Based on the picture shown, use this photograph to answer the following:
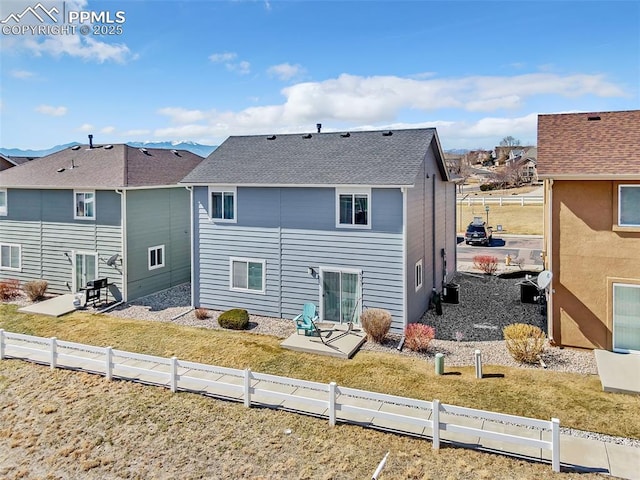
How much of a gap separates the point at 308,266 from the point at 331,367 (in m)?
4.75

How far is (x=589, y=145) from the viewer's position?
13398 mm

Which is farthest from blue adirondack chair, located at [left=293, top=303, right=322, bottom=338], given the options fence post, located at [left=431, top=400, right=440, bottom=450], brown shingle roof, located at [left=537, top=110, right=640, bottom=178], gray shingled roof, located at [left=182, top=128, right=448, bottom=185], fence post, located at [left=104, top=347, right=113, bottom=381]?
brown shingle roof, located at [left=537, top=110, right=640, bottom=178]

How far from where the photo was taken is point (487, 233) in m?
36.1

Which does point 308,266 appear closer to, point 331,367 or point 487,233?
point 331,367

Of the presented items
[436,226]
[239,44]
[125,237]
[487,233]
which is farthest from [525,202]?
[125,237]

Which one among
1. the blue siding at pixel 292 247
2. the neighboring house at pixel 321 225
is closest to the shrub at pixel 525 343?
the neighboring house at pixel 321 225

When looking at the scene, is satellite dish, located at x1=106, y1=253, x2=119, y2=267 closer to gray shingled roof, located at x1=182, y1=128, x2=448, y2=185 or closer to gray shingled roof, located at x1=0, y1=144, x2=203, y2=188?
gray shingled roof, located at x1=0, y1=144, x2=203, y2=188

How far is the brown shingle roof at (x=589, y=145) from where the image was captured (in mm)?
12375

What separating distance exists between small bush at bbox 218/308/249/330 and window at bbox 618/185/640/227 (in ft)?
40.3

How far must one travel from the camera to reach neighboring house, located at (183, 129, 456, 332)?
14898 mm

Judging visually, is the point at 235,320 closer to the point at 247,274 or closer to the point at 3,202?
the point at 247,274

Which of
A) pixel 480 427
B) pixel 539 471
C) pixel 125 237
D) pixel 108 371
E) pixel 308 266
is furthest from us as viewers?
pixel 125 237

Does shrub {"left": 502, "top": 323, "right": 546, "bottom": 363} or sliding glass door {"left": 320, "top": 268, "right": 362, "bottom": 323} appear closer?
shrub {"left": 502, "top": 323, "right": 546, "bottom": 363}

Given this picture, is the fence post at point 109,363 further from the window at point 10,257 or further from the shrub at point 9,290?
the window at point 10,257
